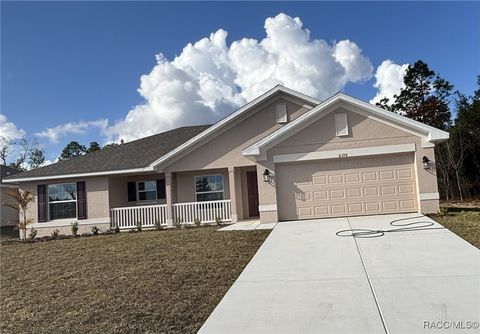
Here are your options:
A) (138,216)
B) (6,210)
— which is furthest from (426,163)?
(6,210)

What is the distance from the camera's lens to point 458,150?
2412 cm

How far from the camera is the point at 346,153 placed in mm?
13344

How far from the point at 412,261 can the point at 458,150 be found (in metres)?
20.1

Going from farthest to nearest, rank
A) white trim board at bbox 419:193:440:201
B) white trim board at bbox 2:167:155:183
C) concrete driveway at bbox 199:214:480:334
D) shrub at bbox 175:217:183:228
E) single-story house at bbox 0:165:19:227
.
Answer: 1. single-story house at bbox 0:165:19:227
2. white trim board at bbox 2:167:155:183
3. shrub at bbox 175:217:183:228
4. white trim board at bbox 419:193:440:201
5. concrete driveway at bbox 199:214:480:334

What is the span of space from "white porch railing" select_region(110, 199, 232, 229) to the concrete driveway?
6830 millimetres

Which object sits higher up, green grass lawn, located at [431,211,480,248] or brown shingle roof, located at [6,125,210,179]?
brown shingle roof, located at [6,125,210,179]

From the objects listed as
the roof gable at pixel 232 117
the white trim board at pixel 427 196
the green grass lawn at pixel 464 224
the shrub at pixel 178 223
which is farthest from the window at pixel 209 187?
the green grass lawn at pixel 464 224

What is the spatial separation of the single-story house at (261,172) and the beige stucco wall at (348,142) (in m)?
0.03

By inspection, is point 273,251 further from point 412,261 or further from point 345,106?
point 345,106

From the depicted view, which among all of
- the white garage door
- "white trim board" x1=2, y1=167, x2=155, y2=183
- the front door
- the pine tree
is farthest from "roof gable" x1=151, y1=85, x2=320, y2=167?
the pine tree

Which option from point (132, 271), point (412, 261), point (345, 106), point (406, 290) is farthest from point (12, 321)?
point (345, 106)

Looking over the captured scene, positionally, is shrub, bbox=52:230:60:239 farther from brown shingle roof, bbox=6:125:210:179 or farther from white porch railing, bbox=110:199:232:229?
brown shingle roof, bbox=6:125:210:179

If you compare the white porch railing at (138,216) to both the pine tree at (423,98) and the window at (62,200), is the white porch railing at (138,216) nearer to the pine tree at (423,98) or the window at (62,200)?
the window at (62,200)

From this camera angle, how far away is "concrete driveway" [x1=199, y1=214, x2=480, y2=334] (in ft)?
15.3
